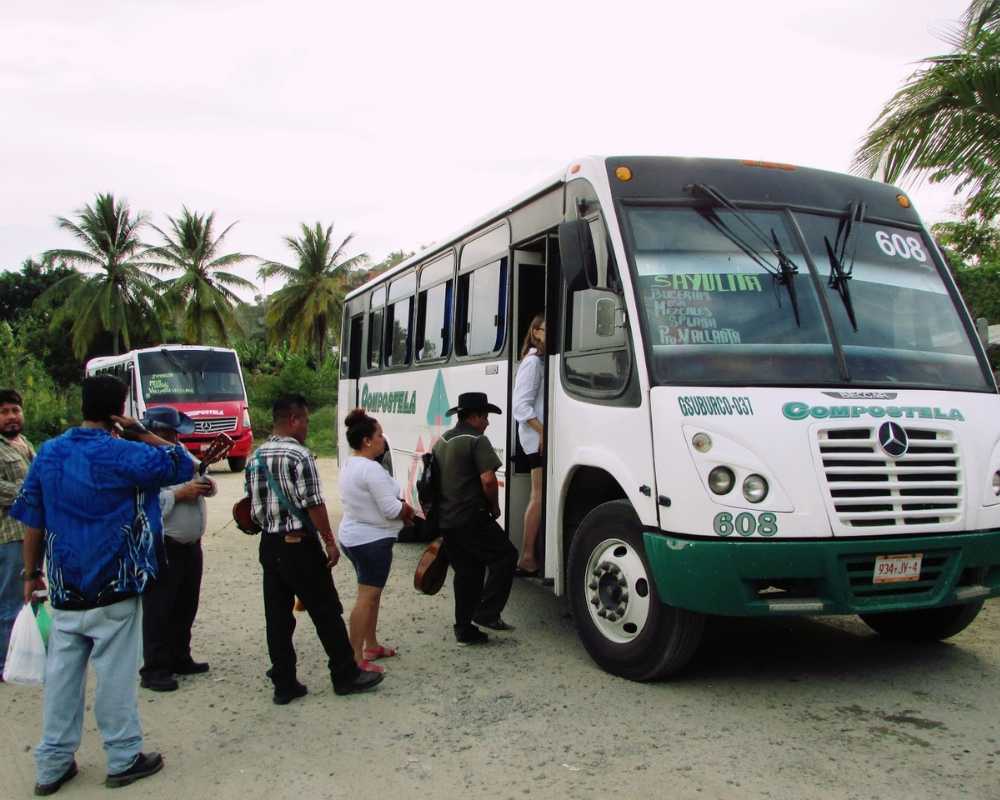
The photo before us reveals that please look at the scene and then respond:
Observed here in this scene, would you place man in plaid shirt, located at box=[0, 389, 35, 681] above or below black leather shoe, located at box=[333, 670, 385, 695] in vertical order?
above

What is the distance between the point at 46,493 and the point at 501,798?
229cm

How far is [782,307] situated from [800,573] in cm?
149

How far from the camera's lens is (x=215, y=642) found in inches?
→ 255

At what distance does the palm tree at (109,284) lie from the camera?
151 feet

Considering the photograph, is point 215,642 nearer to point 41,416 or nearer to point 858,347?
point 858,347

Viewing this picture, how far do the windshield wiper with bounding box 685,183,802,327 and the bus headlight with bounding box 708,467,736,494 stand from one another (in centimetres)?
111

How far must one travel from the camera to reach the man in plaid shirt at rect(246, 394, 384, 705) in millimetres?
5070

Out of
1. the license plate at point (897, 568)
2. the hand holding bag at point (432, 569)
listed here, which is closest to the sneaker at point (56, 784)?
the hand holding bag at point (432, 569)

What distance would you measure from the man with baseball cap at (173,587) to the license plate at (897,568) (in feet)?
11.5

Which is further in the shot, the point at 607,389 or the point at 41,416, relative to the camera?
the point at 41,416

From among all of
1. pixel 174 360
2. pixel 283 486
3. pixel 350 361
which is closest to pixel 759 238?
pixel 283 486

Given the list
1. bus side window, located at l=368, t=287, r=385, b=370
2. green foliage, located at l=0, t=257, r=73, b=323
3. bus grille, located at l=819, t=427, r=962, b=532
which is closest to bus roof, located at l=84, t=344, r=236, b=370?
bus side window, located at l=368, t=287, r=385, b=370

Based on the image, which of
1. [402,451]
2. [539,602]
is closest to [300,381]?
[402,451]

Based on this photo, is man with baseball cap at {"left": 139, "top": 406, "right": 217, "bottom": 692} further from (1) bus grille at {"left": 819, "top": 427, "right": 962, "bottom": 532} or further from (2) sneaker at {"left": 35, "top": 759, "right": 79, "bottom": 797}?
(1) bus grille at {"left": 819, "top": 427, "right": 962, "bottom": 532}
